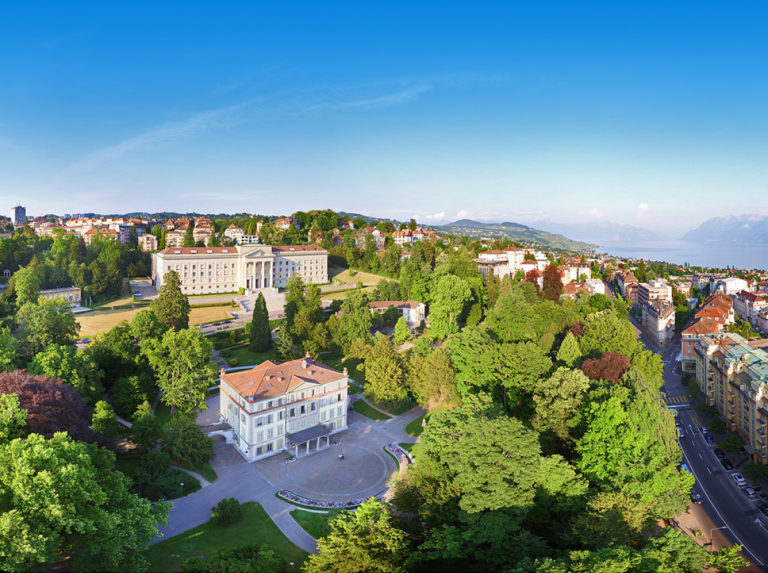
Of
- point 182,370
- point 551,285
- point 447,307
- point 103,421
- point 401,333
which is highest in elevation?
point 551,285

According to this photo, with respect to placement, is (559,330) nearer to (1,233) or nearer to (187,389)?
(187,389)

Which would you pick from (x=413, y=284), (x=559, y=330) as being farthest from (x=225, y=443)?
(x=413, y=284)

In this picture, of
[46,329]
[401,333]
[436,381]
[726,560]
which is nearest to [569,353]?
[436,381]

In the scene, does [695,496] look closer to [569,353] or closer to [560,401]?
[560,401]

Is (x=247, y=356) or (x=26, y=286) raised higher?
(x=26, y=286)

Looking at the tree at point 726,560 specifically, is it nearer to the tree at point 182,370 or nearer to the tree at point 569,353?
the tree at point 569,353

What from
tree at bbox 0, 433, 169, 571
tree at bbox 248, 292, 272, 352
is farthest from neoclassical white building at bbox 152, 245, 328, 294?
tree at bbox 0, 433, 169, 571
